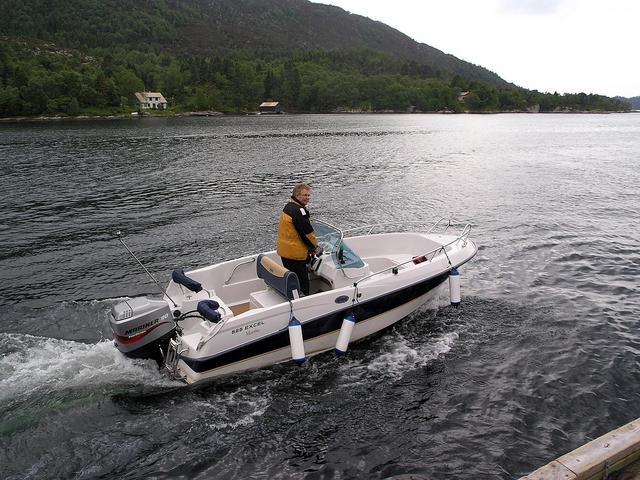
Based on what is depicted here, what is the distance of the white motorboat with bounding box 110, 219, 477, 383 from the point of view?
848cm

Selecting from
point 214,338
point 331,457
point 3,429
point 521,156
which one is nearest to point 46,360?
point 3,429

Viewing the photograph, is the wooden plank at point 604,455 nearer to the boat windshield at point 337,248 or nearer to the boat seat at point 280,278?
the boat seat at point 280,278

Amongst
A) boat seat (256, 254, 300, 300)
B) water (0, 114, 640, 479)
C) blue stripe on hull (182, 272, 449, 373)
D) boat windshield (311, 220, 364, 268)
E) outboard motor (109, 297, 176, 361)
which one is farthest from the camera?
boat windshield (311, 220, 364, 268)

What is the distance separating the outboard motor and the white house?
14372cm

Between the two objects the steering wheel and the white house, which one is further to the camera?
the white house

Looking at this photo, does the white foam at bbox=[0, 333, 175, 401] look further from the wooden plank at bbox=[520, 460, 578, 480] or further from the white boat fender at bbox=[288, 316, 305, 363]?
the wooden plank at bbox=[520, 460, 578, 480]

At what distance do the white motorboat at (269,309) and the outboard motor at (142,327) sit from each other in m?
0.02

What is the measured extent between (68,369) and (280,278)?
4.29m

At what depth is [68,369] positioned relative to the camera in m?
8.88

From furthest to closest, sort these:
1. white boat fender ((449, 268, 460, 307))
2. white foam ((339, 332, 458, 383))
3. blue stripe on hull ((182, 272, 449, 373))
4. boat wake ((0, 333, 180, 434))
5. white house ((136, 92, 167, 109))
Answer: white house ((136, 92, 167, 109))
white boat fender ((449, 268, 460, 307))
white foam ((339, 332, 458, 383))
blue stripe on hull ((182, 272, 449, 373))
boat wake ((0, 333, 180, 434))

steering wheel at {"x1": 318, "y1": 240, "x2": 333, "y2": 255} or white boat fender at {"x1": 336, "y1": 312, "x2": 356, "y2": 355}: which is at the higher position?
steering wheel at {"x1": 318, "y1": 240, "x2": 333, "y2": 255}

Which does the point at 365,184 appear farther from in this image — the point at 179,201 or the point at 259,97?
the point at 259,97

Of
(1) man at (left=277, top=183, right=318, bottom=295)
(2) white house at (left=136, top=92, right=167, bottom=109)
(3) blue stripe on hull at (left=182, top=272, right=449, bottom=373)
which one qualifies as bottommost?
(3) blue stripe on hull at (left=182, top=272, right=449, bottom=373)

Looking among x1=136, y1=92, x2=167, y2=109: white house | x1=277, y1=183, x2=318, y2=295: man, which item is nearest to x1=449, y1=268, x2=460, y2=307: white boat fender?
x1=277, y1=183, x2=318, y2=295: man
